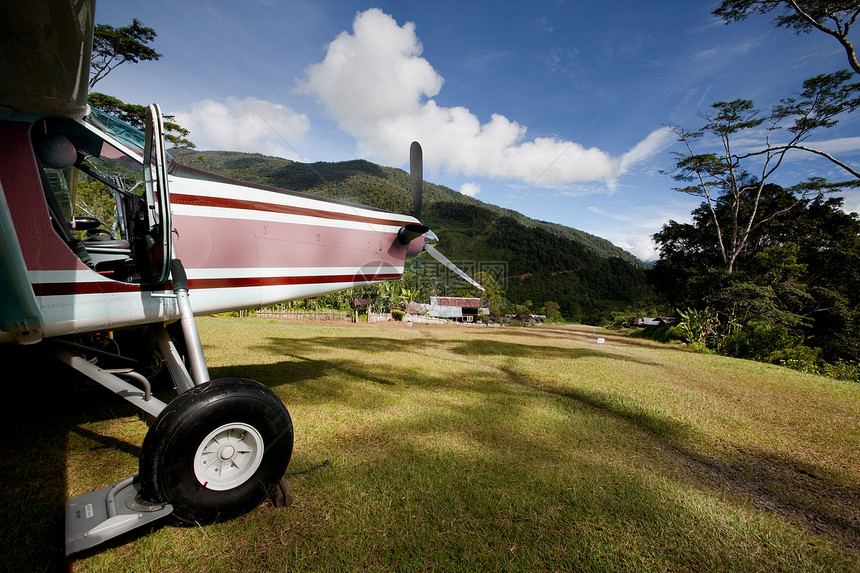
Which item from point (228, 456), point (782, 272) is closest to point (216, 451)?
point (228, 456)

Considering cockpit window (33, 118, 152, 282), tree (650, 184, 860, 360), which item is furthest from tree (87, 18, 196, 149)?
tree (650, 184, 860, 360)

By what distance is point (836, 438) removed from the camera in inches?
166

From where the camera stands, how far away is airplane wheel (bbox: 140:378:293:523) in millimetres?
1981

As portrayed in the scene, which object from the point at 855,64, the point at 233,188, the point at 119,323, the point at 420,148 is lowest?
the point at 119,323

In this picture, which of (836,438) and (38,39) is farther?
(836,438)

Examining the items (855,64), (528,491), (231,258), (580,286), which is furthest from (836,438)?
(580,286)

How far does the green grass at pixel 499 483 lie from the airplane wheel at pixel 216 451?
18cm

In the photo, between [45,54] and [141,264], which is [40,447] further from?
[45,54]

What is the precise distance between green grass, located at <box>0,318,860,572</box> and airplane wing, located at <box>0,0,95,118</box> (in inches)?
102

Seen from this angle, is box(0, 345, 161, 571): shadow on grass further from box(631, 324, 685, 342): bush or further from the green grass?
box(631, 324, 685, 342): bush

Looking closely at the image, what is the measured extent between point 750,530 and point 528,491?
153 centimetres

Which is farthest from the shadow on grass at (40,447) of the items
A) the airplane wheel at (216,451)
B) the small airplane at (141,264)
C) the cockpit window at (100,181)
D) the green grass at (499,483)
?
the cockpit window at (100,181)

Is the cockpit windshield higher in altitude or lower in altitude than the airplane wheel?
higher

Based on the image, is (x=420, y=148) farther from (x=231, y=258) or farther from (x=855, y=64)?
(x=855, y=64)
